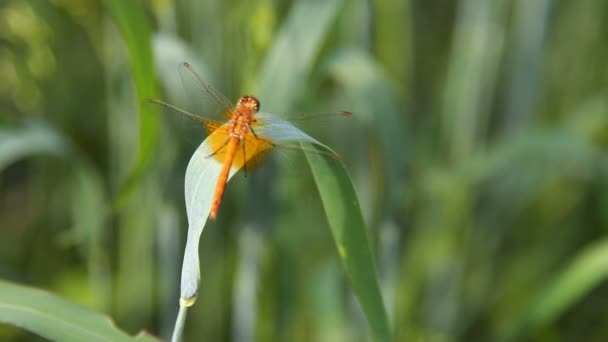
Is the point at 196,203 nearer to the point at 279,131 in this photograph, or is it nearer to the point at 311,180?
the point at 279,131

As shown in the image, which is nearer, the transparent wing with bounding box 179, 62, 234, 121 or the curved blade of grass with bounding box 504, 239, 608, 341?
the transparent wing with bounding box 179, 62, 234, 121

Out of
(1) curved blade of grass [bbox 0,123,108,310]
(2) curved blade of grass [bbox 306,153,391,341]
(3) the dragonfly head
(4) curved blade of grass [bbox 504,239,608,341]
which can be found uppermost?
(3) the dragonfly head

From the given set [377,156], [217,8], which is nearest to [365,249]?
[377,156]

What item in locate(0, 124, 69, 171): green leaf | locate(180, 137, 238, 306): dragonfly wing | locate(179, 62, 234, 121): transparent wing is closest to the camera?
locate(180, 137, 238, 306): dragonfly wing

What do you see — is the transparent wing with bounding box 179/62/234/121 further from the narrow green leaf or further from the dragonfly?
the narrow green leaf

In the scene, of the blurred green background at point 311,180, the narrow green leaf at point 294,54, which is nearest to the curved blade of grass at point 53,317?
the blurred green background at point 311,180

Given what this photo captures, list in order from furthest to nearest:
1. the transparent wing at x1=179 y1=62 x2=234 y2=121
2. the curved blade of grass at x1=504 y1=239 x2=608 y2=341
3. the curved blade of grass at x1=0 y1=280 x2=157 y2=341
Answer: the curved blade of grass at x1=504 y1=239 x2=608 y2=341
the transparent wing at x1=179 y1=62 x2=234 y2=121
the curved blade of grass at x1=0 y1=280 x2=157 y2=341

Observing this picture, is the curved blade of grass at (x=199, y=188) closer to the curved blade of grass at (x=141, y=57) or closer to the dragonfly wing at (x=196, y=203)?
the dragonfly wing at (x=196, y=203)

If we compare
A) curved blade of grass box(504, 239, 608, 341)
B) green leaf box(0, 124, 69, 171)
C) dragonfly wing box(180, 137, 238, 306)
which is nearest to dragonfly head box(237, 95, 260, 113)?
dragonfly wing box(180, 137, 238, 306)
